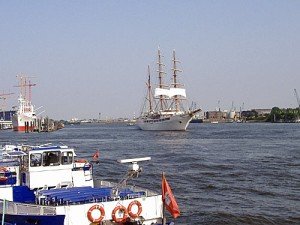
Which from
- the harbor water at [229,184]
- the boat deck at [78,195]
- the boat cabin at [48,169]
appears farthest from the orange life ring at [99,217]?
the harbor water at [229,184]

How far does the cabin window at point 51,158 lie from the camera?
23156 mm

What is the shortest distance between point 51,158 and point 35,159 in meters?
0.78

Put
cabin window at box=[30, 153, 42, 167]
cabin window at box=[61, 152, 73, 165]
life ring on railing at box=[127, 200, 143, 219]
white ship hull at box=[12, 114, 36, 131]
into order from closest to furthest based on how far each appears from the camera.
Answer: life ring on railing at box=[127, 200, 143, 219] < cabin window at box=[30, 153, 42, 167] < cabin window at box=[61, 152, 73, 165] < white ship hull at box=[12, 114, 36, 131]

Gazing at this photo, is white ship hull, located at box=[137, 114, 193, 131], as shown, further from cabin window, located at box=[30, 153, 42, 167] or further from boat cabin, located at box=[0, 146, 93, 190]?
cabin window, located at box=[30, 153, 42, 167]

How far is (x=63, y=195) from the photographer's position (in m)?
20.1

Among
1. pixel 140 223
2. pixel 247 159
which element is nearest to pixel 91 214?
pixel 140 223

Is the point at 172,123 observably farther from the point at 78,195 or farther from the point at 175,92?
the point at 78,195

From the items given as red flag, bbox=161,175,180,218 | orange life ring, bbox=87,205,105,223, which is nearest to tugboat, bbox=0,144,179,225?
orange life ring, bbox=87,205,105,223

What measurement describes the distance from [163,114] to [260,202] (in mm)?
146191

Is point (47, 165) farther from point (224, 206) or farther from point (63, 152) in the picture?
point (224, 206)

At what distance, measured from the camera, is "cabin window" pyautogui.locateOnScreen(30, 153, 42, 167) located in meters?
23.0

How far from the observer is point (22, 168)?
23391 mm

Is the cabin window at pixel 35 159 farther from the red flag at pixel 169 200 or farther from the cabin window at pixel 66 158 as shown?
the red flag at pixel 169 200

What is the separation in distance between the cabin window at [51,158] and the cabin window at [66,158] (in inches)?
9.6
